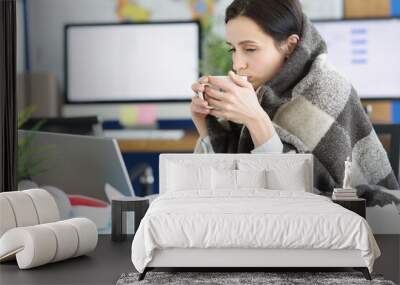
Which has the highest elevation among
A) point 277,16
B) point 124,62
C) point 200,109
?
point 277,16

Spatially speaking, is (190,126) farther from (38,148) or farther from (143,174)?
(38,148)

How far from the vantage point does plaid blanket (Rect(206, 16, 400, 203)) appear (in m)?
5.50

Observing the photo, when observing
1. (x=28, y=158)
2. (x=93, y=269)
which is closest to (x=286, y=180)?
(x=93, y=269)

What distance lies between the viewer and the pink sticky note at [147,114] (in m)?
6.38

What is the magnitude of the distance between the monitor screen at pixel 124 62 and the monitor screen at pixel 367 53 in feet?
4.28

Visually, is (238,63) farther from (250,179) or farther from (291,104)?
(250,179)

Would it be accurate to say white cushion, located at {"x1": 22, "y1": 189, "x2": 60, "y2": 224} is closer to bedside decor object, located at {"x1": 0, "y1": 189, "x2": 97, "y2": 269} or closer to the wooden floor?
bedside decor object, located at {"x1": 0, "y1": 189, "x2": 97, "y2": 269}

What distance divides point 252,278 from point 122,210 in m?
1.52

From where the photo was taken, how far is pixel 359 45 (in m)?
6.33

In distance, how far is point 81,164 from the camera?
585cm

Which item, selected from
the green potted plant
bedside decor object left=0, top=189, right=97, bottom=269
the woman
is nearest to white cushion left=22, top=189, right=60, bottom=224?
bedside decor object left=0, top=189, right=97, bottom=269

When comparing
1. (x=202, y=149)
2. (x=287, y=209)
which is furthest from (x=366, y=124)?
(x=287, y=209)

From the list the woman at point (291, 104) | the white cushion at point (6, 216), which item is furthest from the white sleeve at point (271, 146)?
the white cushion at point (6, 216)

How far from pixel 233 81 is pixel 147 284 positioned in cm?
198
